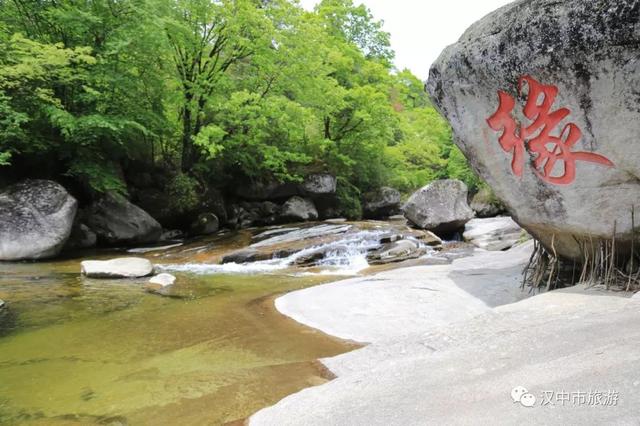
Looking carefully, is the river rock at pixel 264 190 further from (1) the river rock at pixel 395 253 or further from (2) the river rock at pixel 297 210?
(1) the river rock at pixel 395 253

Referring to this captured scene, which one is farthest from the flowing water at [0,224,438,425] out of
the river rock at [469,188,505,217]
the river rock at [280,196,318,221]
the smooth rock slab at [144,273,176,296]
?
the river rock at [469,188,505,217]

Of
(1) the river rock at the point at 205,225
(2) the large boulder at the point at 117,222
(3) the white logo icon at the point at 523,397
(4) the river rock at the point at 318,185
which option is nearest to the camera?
(3) the white logo icon at the point at 523,397

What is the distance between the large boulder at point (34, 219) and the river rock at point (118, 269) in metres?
3.06

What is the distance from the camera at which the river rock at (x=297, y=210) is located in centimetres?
2102

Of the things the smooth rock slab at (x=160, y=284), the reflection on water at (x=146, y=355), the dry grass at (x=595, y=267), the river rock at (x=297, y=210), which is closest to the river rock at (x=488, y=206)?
the river rock at (x=297, y=210)

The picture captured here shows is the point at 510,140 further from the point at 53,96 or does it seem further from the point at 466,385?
the point at 53,96

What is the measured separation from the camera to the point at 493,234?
15414mm

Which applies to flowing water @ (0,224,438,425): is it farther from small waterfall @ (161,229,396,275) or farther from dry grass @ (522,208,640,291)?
dry grass @ (522,208,640,291)

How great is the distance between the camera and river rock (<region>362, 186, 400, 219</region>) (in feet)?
84.3

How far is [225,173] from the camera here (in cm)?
2003

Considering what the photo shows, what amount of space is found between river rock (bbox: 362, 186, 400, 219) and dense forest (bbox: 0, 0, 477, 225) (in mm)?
544

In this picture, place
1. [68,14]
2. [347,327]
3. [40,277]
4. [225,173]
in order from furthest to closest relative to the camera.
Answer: [225,173] → [68,14] → [40,277] → [347,327]

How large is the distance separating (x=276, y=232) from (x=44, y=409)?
12.8 metres

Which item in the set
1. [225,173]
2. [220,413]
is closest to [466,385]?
[220,413]
